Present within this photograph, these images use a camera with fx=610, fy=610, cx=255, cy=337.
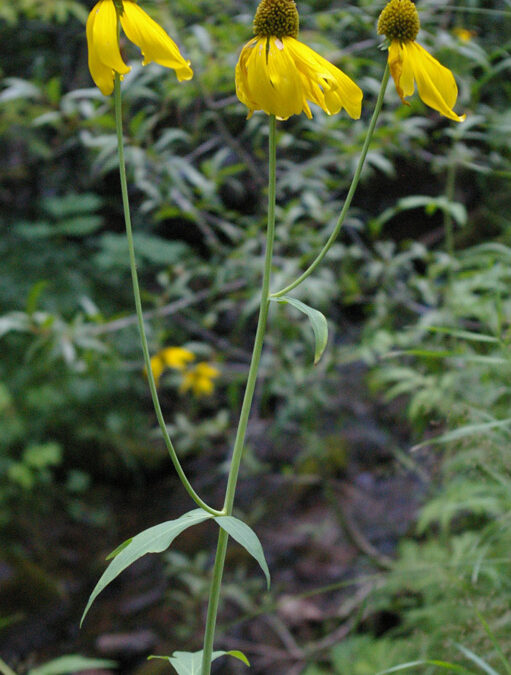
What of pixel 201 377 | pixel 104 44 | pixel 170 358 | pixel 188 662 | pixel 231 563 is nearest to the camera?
pixel 104 44

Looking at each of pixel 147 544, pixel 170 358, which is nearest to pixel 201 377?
pixel 170 358

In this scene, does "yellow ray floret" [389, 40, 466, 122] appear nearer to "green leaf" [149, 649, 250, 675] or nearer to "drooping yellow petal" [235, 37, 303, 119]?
"drooping yellow petal" [235, 37, 303, 119]

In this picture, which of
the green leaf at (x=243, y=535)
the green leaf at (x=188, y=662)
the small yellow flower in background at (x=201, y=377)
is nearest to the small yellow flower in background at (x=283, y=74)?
the green leaf at (x=243, y=535)

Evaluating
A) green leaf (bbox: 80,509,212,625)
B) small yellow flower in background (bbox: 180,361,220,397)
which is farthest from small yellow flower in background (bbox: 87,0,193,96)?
small yellow flower in background (bbox: 180,361,220,397)

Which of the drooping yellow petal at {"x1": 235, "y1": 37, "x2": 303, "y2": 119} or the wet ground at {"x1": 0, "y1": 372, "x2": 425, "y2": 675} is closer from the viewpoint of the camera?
the drooping yellow petal at {"x1": 235, "y1": 37, "x2": 303, "y2": 119}

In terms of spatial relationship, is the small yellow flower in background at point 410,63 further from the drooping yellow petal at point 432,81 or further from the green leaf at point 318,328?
the green leaf at point 318,328

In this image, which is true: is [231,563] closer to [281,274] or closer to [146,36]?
[281,274]
